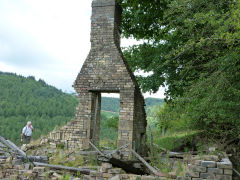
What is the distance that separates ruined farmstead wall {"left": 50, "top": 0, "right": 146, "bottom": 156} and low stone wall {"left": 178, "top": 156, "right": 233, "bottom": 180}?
346 cm

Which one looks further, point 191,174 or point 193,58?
point 193,58

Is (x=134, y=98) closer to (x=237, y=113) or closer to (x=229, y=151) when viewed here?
(x=237, y=113)

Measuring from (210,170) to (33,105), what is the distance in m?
54.0

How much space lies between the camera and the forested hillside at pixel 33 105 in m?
43.9

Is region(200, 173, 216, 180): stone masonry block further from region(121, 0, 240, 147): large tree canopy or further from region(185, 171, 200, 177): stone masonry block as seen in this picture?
region(121, 0, 240, 147): large tree canopy

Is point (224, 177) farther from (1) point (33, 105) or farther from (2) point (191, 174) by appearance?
(1) point (33, 105)

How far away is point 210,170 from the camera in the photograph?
4.63 meters

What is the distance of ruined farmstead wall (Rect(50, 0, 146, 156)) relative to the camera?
27.4ft

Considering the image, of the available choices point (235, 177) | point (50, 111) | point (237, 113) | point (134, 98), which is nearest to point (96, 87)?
point (134, 98)

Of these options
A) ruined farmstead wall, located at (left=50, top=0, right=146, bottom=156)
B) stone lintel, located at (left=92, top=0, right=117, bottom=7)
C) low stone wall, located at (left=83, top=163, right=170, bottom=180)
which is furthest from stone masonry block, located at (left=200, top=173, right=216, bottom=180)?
stone lintel, located at (left=92, top=0, right=117, bottom=7)

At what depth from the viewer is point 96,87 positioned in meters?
8.70

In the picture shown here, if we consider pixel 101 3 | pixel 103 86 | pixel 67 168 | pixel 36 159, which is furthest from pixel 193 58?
pixel 36 159

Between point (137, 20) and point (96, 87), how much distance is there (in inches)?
193

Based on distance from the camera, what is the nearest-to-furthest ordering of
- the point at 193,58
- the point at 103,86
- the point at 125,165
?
the point at 125,165 → the point at 193,58 → the point at 103,86
